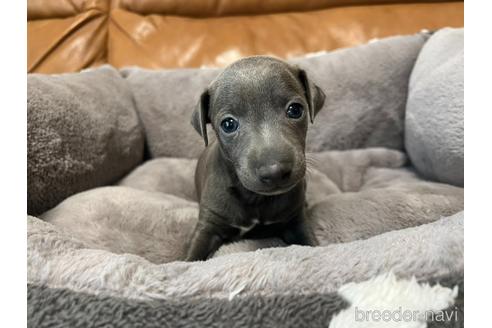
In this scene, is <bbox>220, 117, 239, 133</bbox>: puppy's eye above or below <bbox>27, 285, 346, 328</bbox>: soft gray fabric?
above

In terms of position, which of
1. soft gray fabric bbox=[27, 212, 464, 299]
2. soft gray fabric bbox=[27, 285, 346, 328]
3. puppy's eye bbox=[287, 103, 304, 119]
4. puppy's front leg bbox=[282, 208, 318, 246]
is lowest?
puppy's front leg bbox=[282, 208, 318, 246]

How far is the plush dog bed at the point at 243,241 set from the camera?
0.87m

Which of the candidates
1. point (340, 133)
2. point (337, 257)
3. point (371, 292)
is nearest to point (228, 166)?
point (337, 257)

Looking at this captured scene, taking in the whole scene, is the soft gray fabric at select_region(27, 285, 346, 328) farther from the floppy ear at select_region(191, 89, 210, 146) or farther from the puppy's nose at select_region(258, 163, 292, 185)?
the floppy ear at select_region(191, 89, 210, 146)

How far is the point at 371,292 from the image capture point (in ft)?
2.83

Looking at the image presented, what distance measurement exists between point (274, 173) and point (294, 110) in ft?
0.89

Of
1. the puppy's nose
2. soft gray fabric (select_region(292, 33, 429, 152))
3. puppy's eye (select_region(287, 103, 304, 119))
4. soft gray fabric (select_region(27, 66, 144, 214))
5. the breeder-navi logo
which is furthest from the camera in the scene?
soft gray fabric (select_region(292, 33, 429, 152))

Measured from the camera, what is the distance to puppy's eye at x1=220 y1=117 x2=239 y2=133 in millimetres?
1315

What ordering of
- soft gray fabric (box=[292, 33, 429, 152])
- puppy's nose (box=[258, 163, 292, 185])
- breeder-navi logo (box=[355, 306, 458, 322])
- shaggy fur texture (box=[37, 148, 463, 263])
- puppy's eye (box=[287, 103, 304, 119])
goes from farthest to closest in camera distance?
soft gray fabric (box=[292, 33, 429, 152]) → shaggy fur texture (box=[37, 148, 463, 263]) → puppy's eye (box=[287, 103, 304, 119]) → puppy's nose (box=[258, 163, 292, 185]) → breeder-navi logo (box=[355, 306, 458, 322])

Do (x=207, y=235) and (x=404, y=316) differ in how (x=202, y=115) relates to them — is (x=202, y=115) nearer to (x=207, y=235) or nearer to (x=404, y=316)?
(x=207, y=235)

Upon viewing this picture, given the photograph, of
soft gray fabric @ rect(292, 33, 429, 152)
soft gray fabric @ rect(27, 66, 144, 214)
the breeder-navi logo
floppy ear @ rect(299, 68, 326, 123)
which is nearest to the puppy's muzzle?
floppy ear @ rect(299, 68, 326, 123)

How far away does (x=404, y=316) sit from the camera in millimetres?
843

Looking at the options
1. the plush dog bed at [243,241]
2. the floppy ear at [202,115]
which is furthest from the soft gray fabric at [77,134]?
the floppy ear at [202,115]

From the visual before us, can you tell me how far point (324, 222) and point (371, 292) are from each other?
0.62 meters
